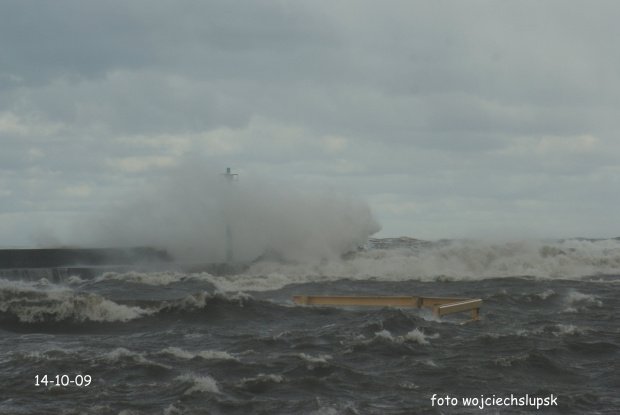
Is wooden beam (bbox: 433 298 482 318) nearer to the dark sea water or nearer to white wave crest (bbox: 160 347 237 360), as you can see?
the dark sea water

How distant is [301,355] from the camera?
10469 mm

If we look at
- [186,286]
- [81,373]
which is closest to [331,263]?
[186,286]

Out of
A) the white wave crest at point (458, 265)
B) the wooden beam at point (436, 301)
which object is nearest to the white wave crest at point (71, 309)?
the wooden beam at point (436, 301)

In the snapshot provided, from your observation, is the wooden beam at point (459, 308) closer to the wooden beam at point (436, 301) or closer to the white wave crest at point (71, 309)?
the wooden beam at point (436, 301)

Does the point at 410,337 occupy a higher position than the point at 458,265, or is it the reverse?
the point at 410,337

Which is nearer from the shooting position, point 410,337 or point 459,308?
point 410,337

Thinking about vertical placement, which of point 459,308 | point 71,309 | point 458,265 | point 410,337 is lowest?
point 458,265

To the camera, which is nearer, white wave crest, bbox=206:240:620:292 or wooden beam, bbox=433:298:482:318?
wooden beam, bbox=433:298:482:318

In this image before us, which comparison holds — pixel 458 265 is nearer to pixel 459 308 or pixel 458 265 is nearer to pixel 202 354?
pixel 459 308

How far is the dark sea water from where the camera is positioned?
816 cm

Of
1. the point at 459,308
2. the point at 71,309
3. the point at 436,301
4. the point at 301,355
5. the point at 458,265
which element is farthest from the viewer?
the point at 458,265

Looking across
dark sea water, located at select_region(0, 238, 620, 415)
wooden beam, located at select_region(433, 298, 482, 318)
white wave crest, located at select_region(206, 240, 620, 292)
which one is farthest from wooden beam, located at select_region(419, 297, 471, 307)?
white wave crest, located at select_region(206, 240, 620, 292)

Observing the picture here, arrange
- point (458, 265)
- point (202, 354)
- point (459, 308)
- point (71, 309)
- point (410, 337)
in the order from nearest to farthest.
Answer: point (202, 354) < point (410, 337) < point (459, 308) < point (71, 309) < point (458, 265)

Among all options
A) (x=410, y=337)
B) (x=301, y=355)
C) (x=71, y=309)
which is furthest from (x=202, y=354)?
(x=71, y=309)
